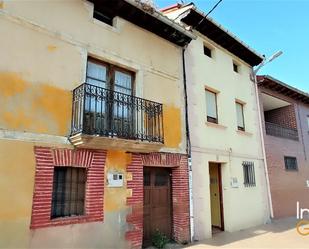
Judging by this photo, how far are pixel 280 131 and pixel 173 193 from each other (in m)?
8.22

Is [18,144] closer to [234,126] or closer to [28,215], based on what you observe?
[28,215]

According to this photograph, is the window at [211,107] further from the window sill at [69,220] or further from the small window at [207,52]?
the window sill at [69,220]

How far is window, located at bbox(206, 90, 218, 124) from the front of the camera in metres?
9.66

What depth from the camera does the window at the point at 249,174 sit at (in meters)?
10.4

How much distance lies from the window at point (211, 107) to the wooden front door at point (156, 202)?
2.80 meters

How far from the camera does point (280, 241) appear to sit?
776cm

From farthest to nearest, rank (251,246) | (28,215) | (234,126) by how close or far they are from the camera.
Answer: (234,126)
(251,246)
(28,215)

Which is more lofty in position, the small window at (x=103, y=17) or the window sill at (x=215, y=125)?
the small window at (x=103, y=17)

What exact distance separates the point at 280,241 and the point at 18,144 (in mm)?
7293

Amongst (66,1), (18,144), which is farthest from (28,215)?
(66,1)

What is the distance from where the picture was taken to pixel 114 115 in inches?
259

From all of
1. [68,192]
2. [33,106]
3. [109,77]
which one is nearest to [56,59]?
[33,106]

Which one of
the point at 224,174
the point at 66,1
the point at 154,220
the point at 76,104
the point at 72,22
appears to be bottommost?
the point at 154,220

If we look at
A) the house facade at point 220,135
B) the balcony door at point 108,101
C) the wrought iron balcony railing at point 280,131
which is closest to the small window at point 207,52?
the house facade at point 220,135
